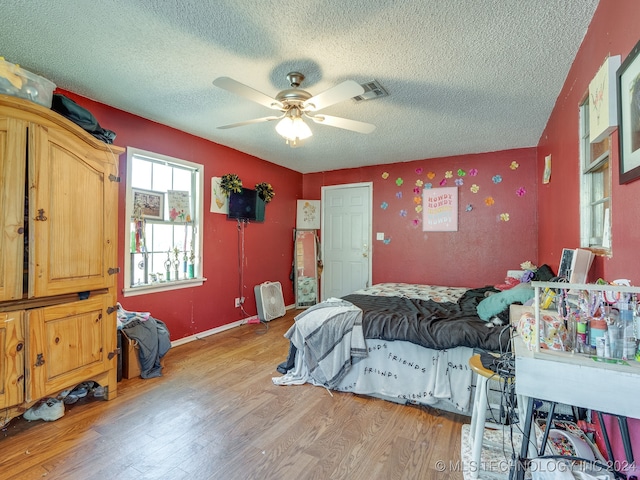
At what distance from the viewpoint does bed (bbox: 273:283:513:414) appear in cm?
215

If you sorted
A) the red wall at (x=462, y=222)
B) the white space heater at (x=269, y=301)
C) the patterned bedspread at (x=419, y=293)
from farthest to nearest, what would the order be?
the white space heater at (x=269, y=301) → the red wall at (x=462, y=222) → the patterned bedspread at (x=419, y=293)

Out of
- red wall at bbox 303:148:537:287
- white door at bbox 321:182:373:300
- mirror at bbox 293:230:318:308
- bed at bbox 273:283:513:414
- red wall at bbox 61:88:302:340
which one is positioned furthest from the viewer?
mirror at bbox 293:230:318:308

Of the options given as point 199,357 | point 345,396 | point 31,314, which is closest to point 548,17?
point 345,396

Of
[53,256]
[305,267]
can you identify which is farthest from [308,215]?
[53,256]

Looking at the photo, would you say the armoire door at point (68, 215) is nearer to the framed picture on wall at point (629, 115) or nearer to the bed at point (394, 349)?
the bed at point (394, 349)

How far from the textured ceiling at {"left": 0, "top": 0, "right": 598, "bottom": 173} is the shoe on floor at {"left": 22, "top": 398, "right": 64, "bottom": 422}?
2221 millimetres

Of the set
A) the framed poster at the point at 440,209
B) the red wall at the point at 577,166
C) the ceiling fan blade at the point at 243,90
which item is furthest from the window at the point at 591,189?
the framed poster at the point at 440,209

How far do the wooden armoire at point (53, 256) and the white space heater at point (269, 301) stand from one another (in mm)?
2141

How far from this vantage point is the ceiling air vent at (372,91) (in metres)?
2.35

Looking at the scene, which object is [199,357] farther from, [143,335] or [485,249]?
[485,249]

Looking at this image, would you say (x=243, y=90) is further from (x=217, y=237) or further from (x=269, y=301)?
(x=269, y=301)

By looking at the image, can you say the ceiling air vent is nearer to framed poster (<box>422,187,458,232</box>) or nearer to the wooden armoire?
the wooden armoire

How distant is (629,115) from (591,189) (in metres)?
0.82

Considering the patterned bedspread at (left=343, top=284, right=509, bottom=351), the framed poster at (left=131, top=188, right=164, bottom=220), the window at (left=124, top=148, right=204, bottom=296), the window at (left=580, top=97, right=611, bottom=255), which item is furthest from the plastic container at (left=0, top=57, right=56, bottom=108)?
the window at (left=580, top=97, right=611, bottom=255)
